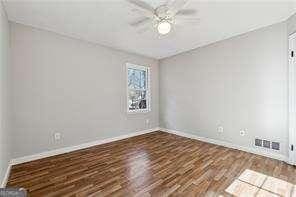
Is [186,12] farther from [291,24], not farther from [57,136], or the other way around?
[57,136]

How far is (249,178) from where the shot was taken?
237 cm

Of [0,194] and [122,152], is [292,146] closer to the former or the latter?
[122,152]

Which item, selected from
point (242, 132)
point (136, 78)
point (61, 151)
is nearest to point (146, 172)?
point (61, 151)

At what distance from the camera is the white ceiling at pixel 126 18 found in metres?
2.45

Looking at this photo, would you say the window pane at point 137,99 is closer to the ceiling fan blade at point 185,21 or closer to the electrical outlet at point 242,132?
the ceiling fan blade at point 185,21

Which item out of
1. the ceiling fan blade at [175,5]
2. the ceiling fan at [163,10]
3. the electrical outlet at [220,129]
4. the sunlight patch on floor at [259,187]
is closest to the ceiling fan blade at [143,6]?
the ceiling fan at [163,10]

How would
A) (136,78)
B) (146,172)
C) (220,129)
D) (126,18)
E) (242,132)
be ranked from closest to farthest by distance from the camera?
(146,172) → (126,18) → (242,132) → (220,129) → (136,78)

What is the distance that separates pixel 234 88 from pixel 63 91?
3.51 metres

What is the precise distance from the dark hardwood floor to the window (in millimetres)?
1396

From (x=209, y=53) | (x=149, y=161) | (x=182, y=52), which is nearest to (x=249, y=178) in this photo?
(x=149, y=161)

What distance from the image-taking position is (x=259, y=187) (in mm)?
2146

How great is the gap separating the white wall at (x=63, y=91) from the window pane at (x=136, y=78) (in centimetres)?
28

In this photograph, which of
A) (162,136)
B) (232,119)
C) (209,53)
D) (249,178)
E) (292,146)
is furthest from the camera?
(162,136)

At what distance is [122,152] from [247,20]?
132 inches
